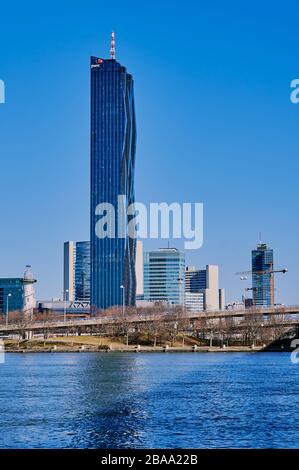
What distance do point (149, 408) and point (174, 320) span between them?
119m

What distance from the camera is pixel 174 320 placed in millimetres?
173750

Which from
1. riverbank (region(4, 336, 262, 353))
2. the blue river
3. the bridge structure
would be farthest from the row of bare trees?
the blue river

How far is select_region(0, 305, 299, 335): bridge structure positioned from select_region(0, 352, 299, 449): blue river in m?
77.8

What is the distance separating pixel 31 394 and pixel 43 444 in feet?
82.7

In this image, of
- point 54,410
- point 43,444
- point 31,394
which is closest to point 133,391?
point 31,394

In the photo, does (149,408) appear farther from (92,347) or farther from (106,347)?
(92,347)

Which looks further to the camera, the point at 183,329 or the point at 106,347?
the point at 183,329

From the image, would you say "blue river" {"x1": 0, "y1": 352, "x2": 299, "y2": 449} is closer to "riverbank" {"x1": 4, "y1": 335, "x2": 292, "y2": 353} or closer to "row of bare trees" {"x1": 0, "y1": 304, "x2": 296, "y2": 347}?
"riverbank" {"x1": 4, "y1": 335, "x2": 292, "y2": 353}

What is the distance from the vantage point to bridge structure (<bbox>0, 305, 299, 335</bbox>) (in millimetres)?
172125

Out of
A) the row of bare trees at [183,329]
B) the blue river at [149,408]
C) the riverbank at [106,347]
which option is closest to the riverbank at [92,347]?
the riverbank at [106,347]

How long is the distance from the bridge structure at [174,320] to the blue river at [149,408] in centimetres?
7781

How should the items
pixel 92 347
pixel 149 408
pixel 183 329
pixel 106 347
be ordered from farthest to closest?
pixel 183 329, pixel 92 347, pixel 106 347, pixel 149 408

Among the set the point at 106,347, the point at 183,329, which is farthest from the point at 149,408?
the point at 183,329
